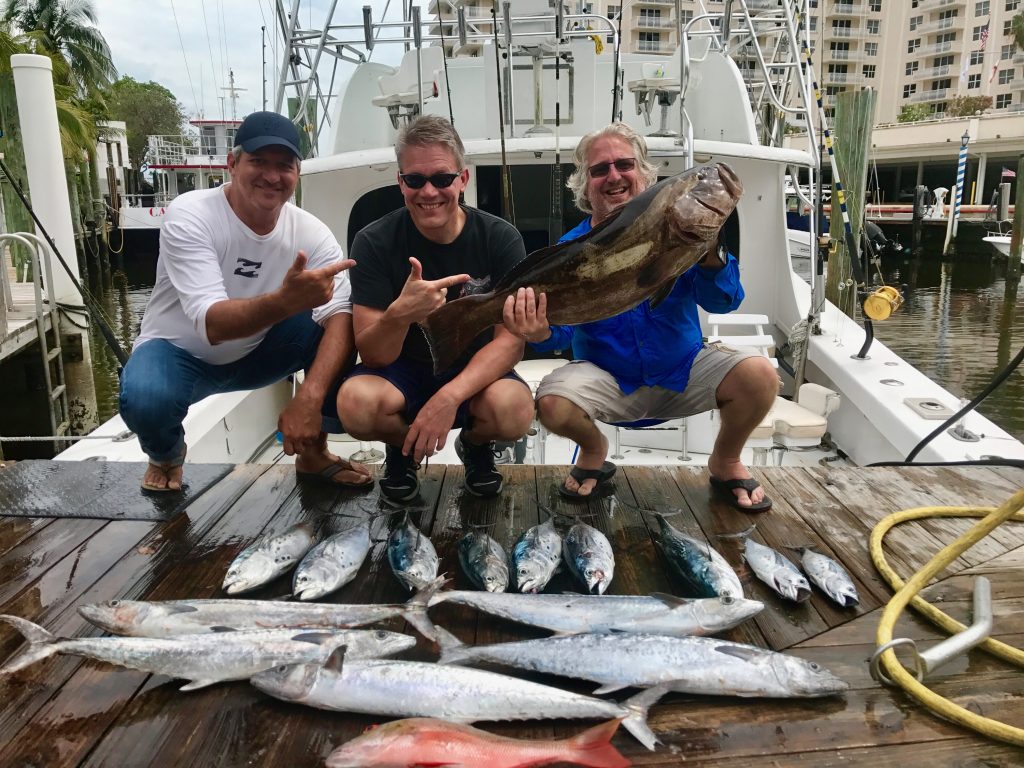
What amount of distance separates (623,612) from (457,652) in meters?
0.53

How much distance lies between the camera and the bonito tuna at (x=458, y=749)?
1.62m

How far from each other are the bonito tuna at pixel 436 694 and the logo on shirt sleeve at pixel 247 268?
2.01 m

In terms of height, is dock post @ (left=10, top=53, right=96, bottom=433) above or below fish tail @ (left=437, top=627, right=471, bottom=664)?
above

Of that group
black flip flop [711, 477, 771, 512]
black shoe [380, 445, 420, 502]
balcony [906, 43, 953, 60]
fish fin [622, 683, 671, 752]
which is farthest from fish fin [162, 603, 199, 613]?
balcony [906, 43, 953, 60]

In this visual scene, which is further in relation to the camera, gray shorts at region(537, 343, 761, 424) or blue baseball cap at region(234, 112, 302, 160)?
gray shorts at region(537, 343, 761, 424)

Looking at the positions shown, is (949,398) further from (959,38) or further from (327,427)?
(959,38)

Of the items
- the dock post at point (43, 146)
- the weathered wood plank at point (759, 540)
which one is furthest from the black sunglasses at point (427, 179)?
the dock post at point (43, 146)

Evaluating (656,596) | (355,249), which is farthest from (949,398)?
(355,249)

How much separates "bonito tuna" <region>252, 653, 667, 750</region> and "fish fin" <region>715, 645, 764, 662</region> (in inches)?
8.7

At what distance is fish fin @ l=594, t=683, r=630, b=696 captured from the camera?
6.25 feet

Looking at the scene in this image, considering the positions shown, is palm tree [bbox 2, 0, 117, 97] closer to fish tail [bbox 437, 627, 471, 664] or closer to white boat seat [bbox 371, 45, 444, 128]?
white boat seat [bbox 371, 45, 444, 128]

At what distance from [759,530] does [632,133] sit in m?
1.84

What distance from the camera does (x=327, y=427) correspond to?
11.9 ft

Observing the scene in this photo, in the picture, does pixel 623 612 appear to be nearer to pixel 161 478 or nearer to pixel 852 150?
pixel 161 478
